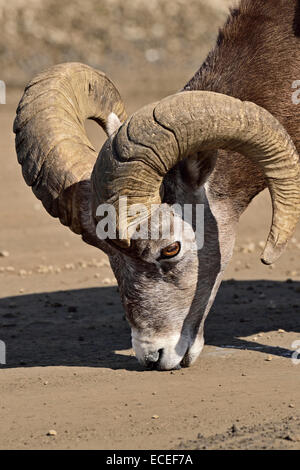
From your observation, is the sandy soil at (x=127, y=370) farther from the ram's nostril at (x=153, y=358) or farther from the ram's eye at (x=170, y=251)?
the ram's eye at (x=170, y=251)

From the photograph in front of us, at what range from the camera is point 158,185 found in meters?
7.16

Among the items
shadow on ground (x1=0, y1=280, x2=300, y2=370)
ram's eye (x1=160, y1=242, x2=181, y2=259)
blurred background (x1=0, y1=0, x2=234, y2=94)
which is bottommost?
blurred background (x1=0, y1=0, x2=234, y2=94)

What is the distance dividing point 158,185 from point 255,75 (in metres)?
1.57

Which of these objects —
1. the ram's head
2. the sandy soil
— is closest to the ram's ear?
the ram's head

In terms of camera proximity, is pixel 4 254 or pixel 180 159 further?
pixel 4 254

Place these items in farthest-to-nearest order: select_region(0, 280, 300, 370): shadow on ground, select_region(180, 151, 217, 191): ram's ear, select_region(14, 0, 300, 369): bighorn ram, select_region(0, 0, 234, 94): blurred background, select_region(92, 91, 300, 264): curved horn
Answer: select_region(0, 0, 234, 94): blurred background < select_region(0, 280, 300, 370): shadow on ground < select_region(180, 151, 217, 191): ram's ear < select_region(14, 0, 300, 369): bighorn ram < select_region(92, 91, 300, 264): curved horn

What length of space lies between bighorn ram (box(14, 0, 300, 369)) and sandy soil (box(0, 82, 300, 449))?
1.80 ft

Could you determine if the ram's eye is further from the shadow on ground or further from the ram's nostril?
the shadow on ground

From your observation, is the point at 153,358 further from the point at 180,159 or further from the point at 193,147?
the point at 193,147

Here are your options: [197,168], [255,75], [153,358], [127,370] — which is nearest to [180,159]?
[197,168]

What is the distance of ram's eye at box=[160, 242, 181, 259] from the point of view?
7.35 metres

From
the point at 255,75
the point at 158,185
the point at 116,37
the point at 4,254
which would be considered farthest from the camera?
the point at 116,37
